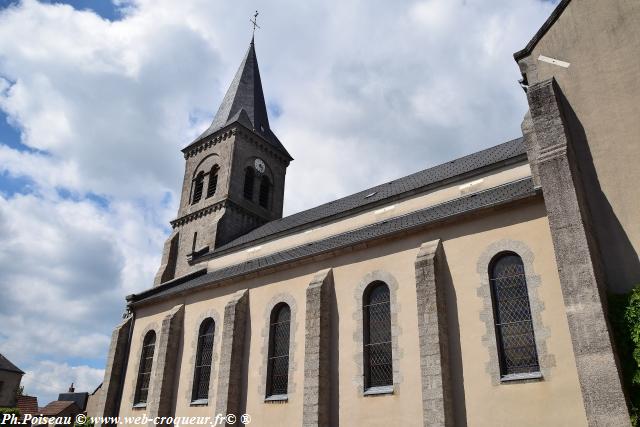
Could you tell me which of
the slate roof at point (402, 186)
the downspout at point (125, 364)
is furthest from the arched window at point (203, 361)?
the slate roof at point (402, 186)

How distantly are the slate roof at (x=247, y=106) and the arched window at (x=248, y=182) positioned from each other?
2.64 m

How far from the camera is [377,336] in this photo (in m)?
13.3

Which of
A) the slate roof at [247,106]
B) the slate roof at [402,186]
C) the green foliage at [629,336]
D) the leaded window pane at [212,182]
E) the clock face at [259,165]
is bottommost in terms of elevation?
the green foliage at [629,336]

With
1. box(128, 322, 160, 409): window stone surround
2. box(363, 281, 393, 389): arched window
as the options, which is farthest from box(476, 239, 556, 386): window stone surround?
box(128, 322, 160, 409): window stone surround

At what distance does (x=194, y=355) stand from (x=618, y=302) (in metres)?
14.0

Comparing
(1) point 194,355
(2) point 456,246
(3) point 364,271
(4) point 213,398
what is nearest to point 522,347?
(2) point 456,246

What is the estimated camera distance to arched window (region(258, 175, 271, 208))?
3009 centimetres

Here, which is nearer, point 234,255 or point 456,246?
point 456,246

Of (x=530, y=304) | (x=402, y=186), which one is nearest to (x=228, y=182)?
Answer: (x=402, y=186)

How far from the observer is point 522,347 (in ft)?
35.4

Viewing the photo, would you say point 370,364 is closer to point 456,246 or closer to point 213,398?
point 456,246

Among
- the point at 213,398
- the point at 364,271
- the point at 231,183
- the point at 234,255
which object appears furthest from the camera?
the point at 231,183

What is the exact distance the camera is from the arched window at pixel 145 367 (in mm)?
19500

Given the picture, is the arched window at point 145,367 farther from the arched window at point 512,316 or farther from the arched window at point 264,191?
the arched window at point 512,316
